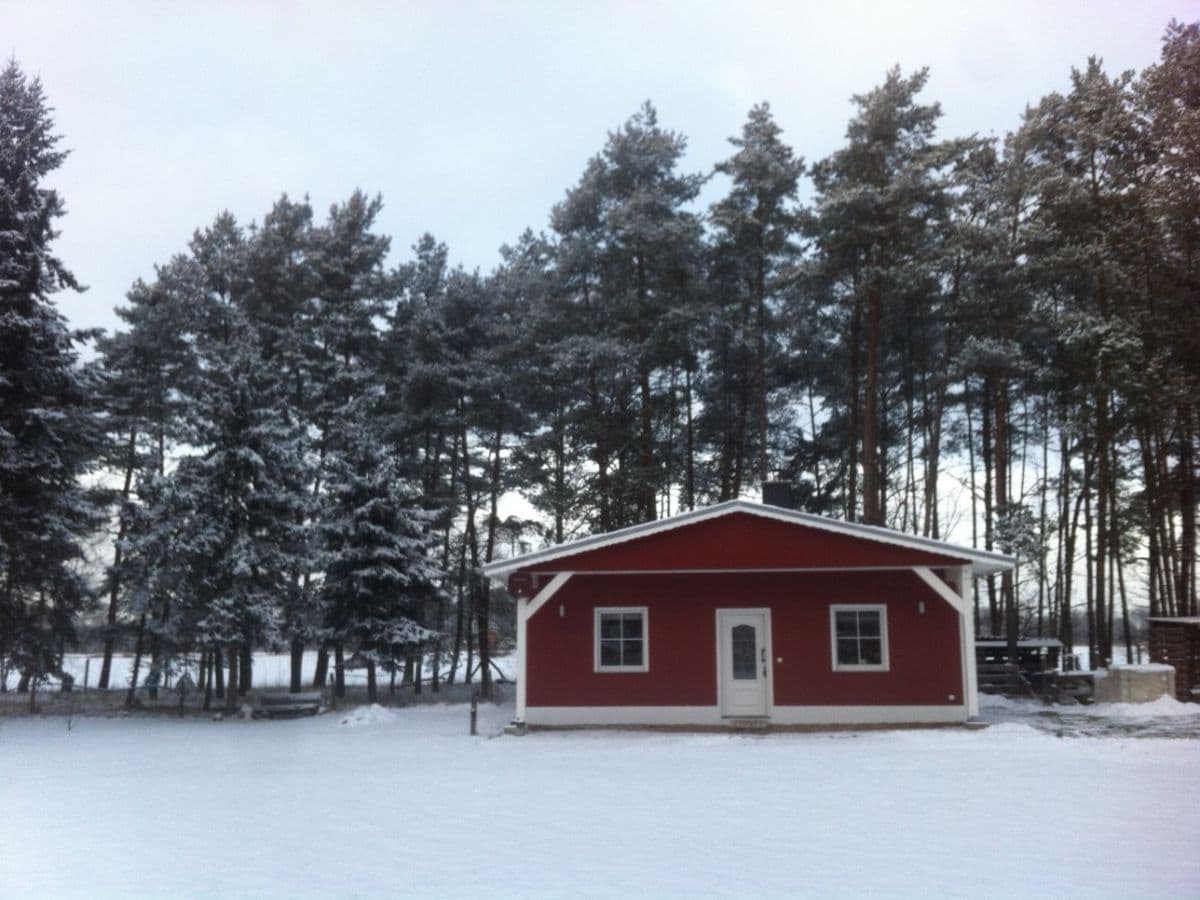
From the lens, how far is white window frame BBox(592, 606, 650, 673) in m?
16.1

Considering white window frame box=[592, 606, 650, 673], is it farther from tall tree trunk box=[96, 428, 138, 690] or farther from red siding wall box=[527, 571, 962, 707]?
tall tree trunk box=[96, 428, 138, 690]

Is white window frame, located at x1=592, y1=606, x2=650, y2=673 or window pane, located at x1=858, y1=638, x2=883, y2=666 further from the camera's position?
white window frame, located at x1=592, y1=606, x2=650, y2=673

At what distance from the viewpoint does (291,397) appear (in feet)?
86.2

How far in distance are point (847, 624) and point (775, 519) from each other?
7.63 ft

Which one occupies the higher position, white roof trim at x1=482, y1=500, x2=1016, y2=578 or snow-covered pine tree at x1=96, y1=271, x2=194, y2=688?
snow-covered pine tree at x1=96, y1=271, x2=194, y2=688

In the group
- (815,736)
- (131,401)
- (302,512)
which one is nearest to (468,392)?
(302,512)

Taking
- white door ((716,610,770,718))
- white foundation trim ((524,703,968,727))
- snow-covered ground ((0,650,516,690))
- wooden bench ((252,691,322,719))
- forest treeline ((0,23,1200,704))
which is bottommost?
snow-covered ground ((0,650,516,690))

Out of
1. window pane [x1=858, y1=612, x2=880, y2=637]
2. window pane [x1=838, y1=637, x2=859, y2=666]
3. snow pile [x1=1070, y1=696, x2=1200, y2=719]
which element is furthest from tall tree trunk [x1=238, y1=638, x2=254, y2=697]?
snow pile [x1=1070, y1=696, x2=1200, y2=719]

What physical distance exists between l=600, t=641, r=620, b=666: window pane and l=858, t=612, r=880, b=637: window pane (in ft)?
13.9

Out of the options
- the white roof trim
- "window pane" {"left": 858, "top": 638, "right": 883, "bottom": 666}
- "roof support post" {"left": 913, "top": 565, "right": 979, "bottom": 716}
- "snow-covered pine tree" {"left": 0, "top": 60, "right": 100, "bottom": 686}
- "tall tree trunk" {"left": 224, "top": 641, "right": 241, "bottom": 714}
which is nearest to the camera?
the white roof trim

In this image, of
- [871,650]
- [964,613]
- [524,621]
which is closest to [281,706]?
[524,621]

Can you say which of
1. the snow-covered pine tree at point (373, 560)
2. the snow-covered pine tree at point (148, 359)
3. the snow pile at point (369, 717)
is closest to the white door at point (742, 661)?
the snow pile at point (369, 717)

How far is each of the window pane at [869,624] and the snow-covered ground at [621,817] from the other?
5.89ft

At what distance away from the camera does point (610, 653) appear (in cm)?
1631
